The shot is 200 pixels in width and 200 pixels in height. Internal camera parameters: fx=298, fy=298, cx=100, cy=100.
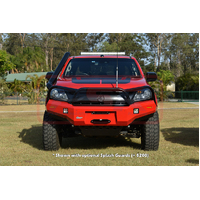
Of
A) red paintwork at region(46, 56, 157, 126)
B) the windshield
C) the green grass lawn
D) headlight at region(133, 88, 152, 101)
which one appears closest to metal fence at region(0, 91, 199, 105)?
the green grass lawn

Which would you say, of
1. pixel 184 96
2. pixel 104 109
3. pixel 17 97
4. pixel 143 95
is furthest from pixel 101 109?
pixel 184 96

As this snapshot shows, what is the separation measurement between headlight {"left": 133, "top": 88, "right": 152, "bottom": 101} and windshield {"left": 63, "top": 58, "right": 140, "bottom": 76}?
1.23 meters

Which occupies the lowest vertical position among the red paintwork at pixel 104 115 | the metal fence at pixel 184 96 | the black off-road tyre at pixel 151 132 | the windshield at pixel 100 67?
the metal fence at pixel 184 96

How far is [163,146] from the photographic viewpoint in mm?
6621

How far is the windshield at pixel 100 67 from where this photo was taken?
6578 millimetres

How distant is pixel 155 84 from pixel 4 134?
23.2m

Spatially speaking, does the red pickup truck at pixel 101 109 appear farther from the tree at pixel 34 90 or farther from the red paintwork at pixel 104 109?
the tree at pixel 34 90

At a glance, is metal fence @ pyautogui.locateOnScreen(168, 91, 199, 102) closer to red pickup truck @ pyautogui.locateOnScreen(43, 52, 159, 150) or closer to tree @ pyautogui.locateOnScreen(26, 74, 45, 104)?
tree @ pyautogui.locateOnScreen(26, 74, 45, 104)

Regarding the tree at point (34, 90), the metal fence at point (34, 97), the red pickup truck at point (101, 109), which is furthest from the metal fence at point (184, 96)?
the red pickup truck at point (101, 109)

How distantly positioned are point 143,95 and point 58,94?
1.52m

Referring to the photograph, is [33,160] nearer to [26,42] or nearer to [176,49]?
[176,49]

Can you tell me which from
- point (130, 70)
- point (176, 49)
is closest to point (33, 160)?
point (130, 70)

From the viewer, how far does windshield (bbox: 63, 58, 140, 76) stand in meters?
6.58

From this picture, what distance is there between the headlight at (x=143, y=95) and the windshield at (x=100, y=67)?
1.23m
